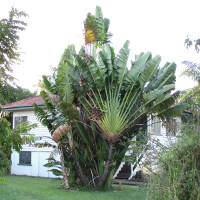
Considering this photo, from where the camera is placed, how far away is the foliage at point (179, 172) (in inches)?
205

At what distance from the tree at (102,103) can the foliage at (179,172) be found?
569 centimetres

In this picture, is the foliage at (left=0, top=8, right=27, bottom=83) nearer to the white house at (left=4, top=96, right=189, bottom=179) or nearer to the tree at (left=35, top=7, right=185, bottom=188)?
the tree at (left=35, top=7, right=185, bottom=188)

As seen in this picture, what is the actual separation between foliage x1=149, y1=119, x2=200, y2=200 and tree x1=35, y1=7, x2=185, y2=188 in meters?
5.69

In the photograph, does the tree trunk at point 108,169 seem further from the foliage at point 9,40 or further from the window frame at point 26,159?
the window frame at point 26,159

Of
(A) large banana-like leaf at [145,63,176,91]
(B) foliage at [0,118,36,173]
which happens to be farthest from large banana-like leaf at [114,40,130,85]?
(B) foliage at [0,118,36,173]

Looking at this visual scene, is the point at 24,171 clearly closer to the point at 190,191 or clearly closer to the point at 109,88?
the point at 109,88

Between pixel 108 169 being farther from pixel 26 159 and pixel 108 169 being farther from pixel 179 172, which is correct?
pixel 26 159

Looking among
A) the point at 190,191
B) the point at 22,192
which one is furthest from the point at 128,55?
the point at 190,191

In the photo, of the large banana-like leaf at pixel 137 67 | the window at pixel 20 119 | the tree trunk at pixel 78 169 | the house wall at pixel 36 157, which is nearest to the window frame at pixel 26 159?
the house wall at pixel 36 157

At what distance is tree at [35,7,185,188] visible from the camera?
11664mm

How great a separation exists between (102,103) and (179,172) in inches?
269

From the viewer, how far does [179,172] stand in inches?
210

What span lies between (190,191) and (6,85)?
13.1 ft

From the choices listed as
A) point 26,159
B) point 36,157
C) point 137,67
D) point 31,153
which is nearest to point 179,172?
point 137,67
